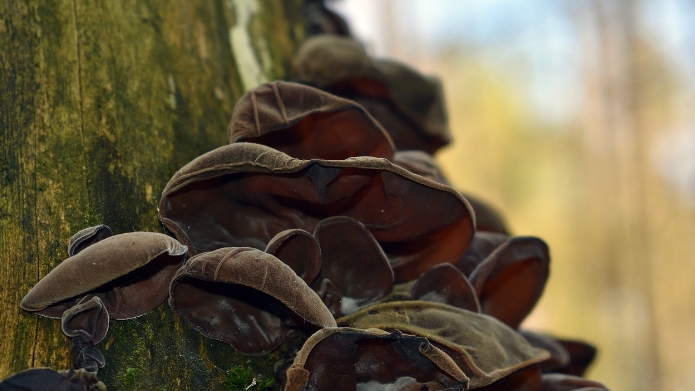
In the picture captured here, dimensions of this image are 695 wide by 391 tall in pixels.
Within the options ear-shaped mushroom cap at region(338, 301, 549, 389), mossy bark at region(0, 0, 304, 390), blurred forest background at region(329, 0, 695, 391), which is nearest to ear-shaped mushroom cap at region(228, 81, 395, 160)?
mossy bark at region(0, 0, 304, 390)

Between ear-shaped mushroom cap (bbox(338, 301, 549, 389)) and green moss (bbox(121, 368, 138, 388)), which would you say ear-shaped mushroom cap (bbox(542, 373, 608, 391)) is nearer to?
ear-shaped mushroom cap (bbox(338, 301, 549, 389))

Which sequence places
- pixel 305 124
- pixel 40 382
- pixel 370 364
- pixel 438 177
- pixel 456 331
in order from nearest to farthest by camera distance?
pixel 40 382 → pixel 370 364 → pixel 456 331 → pixel 305 124 → pixel 438 177

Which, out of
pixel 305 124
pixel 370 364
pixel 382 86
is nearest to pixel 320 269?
pixel 370 364

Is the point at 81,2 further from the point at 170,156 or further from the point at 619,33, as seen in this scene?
the point at 619,33

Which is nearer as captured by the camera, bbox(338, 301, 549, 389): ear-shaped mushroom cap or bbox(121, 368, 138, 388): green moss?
bbox(121, 368, 138, 388): green moss

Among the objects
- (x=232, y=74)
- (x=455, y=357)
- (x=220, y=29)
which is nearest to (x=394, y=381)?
(x=455, y=357)

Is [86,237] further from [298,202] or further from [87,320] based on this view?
[298,202]
